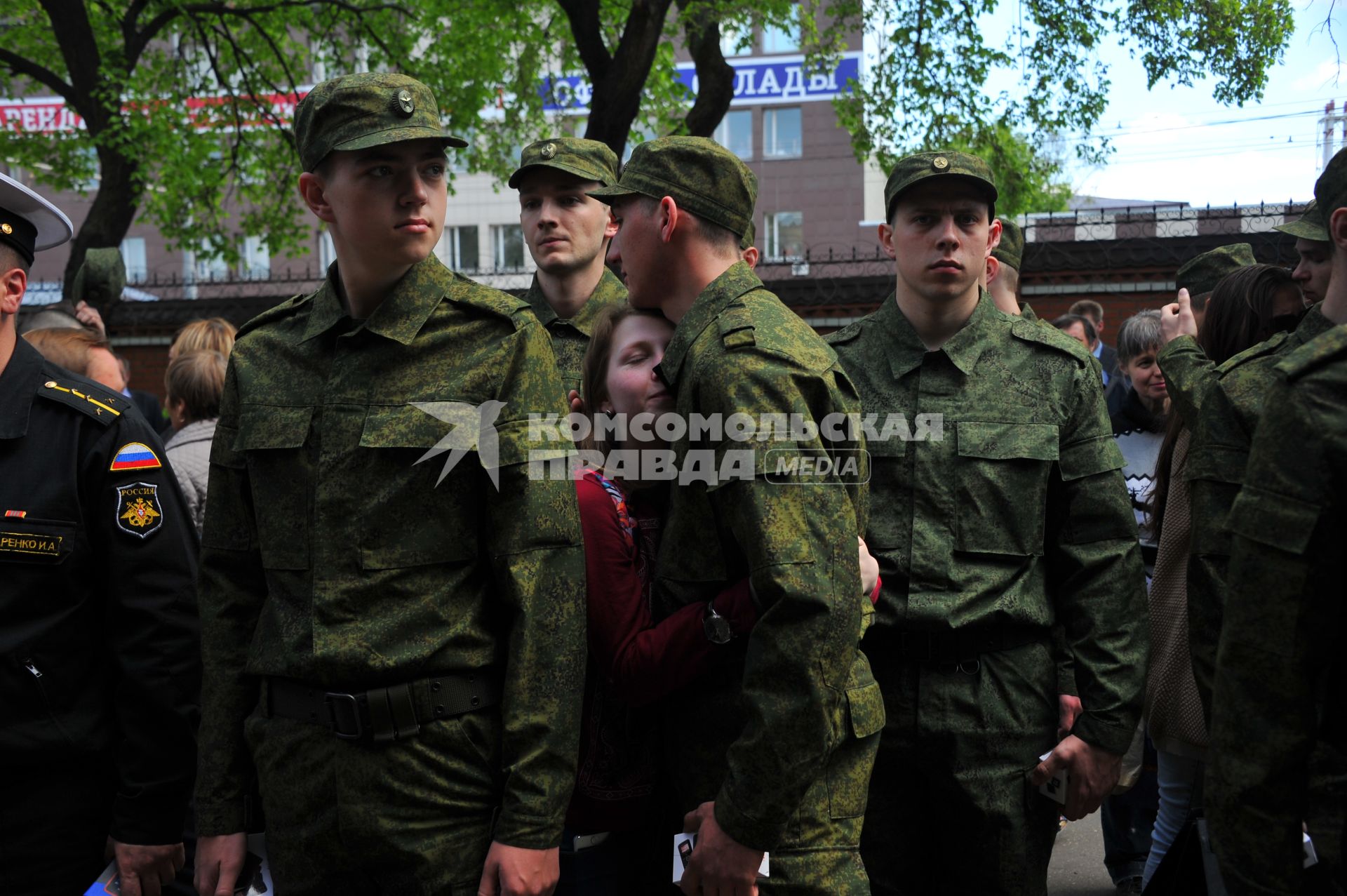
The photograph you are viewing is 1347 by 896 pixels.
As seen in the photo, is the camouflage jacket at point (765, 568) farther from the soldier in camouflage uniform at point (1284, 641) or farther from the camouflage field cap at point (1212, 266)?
the camouflage field cap at point (1212, 266)

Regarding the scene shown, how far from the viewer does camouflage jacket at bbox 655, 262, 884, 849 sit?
2.02m

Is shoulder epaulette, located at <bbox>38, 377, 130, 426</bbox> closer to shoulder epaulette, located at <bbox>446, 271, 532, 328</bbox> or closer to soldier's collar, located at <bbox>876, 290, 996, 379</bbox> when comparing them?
shoulder epaulette, located at <bbox>446, 271, 532, 328</bbox>

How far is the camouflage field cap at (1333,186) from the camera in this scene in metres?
2.29

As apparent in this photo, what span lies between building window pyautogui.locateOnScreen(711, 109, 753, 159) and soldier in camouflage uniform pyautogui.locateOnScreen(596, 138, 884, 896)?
30.4 m

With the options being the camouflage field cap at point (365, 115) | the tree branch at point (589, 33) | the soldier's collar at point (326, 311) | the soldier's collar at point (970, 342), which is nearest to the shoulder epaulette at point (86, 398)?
the soldier's collar at point (326, 311)

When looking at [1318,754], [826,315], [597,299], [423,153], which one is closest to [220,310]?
[826,315]

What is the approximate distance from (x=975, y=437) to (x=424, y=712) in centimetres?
152

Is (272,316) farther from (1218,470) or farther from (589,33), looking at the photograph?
(589,33)

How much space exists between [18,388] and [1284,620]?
8.16 feet

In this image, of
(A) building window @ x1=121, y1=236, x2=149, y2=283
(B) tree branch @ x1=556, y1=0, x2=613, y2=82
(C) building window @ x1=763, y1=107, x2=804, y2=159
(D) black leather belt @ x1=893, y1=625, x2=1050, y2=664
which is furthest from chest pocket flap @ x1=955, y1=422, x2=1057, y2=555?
(A) building window @ x1=121, y1=236, x2=149, y2=283

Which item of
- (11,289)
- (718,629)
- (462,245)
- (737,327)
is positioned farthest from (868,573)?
(462,245)

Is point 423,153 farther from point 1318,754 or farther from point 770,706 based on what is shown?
point 1318,754

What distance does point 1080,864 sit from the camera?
16.4 feet

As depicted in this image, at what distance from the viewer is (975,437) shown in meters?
2.86
